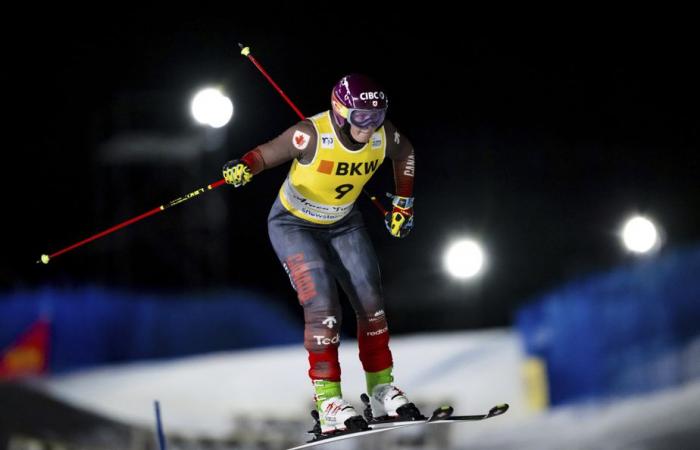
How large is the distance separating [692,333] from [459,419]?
4653mm

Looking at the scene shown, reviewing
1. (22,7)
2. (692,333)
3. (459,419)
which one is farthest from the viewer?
(692,333)

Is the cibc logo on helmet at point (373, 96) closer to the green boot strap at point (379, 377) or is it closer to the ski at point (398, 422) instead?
the green boot strap at point (379, 377)

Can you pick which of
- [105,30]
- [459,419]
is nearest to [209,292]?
[105,30]

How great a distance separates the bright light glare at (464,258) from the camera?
28.2 ft

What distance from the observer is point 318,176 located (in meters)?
4.81

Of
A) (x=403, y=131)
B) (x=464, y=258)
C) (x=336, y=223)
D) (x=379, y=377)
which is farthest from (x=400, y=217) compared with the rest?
(x=403, y=131)

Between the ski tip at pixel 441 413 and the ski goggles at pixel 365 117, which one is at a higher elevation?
the ski goggles at pixel 365 117

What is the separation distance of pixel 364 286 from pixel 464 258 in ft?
12.4

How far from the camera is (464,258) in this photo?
8586 mm

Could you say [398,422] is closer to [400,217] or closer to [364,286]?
[364,286]

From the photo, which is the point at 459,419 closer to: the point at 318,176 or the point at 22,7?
the point at 318,176

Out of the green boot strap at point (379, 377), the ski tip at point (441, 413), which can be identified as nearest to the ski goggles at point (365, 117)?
the green boot strap at point (379, 377)

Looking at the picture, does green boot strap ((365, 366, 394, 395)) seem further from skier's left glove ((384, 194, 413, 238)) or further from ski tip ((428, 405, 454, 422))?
skier's left glove ((384, 194, 413, 238))

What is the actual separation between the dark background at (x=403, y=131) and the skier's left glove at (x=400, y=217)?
3.11m
